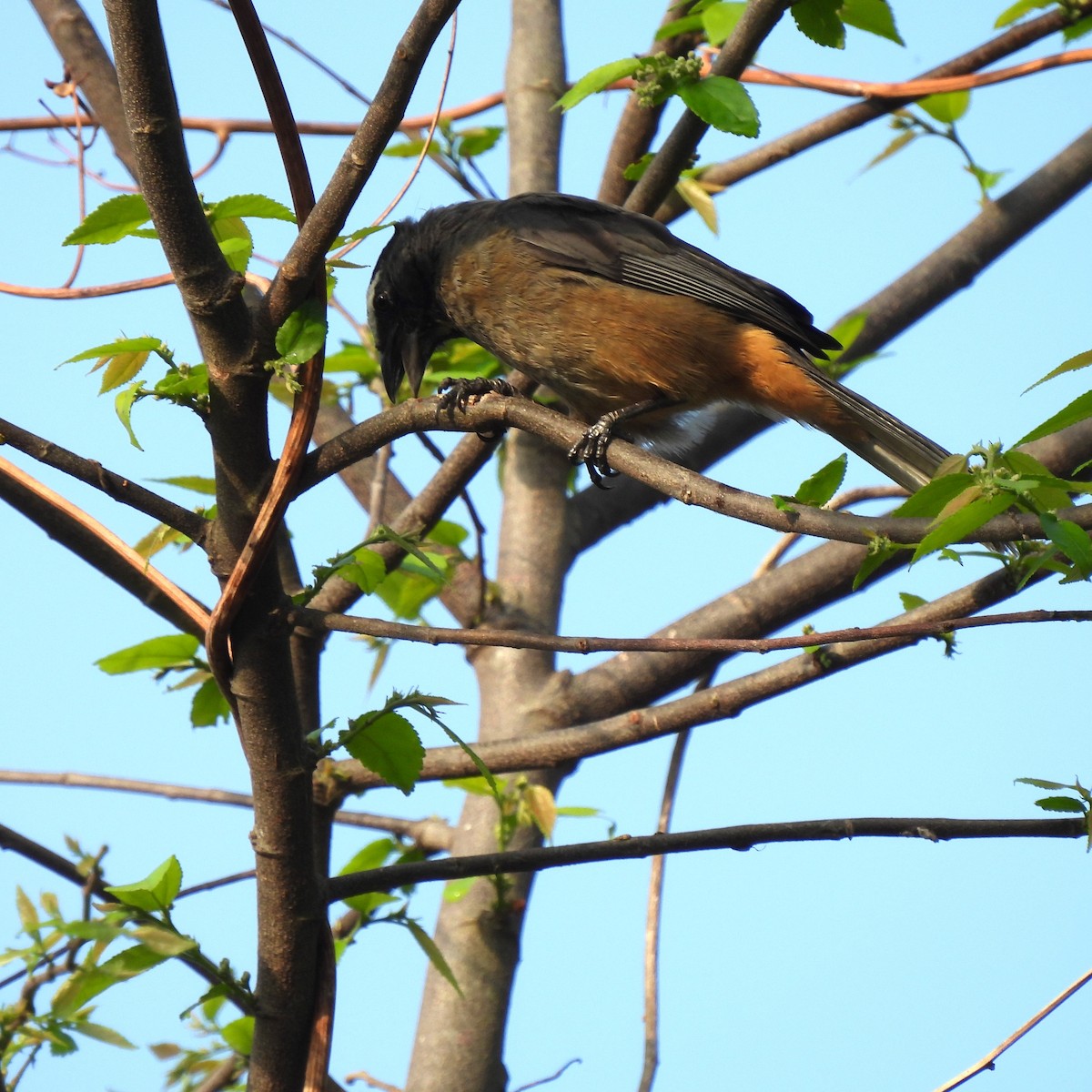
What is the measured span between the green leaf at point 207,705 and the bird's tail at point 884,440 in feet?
5.77

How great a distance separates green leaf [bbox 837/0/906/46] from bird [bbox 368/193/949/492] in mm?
698

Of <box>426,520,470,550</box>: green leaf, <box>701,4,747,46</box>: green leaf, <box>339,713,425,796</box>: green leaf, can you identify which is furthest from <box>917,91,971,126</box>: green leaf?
<box>339,713,425,796</box>: green leaf

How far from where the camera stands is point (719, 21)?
2967 millimetres

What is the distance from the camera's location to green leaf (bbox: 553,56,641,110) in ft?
8.47

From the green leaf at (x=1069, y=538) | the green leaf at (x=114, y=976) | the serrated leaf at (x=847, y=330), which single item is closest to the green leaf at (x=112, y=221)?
the green leaf at (x=114, y=976)

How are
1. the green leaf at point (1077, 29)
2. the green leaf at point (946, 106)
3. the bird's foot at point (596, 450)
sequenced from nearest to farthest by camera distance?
the bird's foot at point (596, 450), the green leaf at point (1077, 29), the green leaf at point (946, 106)

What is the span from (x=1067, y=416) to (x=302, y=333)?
116 cm

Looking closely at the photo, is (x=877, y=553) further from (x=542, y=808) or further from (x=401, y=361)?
(x=401, y=361)

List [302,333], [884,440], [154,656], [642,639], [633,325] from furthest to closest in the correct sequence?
1. [633,325]
2. [884,440]
3. [154,656]
4. [302,333]
5. [642,639]

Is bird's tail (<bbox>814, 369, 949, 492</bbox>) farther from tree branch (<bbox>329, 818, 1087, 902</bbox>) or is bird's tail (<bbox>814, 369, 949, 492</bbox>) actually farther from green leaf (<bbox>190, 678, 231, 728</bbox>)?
green leaf (<bbox>190, 678, 231, 728</bbox>)

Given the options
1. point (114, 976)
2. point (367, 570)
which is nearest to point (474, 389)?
point (367, 570)

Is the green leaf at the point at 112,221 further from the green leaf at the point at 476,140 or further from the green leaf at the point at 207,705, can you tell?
the green leaf at the point at 476,140

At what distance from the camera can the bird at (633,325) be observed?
10.7 feet

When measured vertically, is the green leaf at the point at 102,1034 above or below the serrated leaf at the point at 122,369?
below
